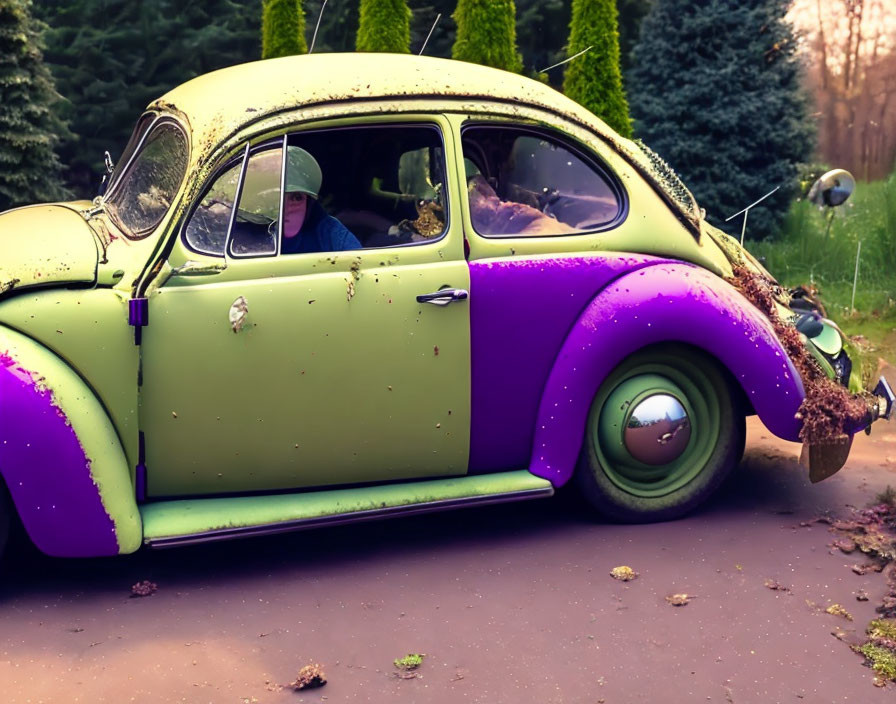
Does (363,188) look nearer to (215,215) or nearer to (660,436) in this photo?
(215,215)

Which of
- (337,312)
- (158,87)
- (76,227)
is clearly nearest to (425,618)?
(337,312)

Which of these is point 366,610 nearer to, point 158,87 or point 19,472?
point 19,472

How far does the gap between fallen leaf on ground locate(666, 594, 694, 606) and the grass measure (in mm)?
3843

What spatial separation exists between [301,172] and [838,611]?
256cm

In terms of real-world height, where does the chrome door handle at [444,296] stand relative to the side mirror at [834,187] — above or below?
below

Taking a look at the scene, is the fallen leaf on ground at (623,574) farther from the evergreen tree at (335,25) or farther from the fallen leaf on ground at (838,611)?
the evergreen tree at (335,25)

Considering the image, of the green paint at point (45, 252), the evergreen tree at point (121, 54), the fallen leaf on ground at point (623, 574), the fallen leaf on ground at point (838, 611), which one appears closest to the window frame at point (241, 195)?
the green paint at point (45, 252)

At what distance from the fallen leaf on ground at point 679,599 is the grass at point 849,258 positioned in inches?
151

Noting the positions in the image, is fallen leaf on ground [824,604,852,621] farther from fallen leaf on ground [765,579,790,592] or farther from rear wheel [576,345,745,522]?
rear wheel [576,345,745,522]

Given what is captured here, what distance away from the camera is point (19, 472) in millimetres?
3881

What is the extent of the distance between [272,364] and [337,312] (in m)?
0.31

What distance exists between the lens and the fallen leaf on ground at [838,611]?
398 centimetres

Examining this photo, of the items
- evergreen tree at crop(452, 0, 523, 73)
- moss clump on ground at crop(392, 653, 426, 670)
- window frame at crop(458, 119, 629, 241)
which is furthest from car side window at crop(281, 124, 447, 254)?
evergreen tree at crop(452, 0, 523, 73)

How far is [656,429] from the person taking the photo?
467 centimetres
